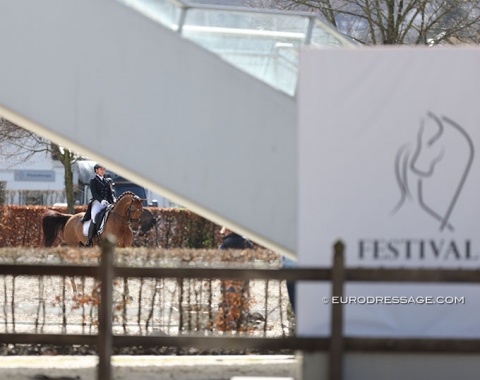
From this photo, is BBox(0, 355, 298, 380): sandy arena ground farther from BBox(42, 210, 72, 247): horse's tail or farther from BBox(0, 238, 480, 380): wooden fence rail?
BBox(42, 210, 72, 247): horse's tail

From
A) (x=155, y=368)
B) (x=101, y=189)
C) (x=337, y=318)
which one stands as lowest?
(x=155, y=368)

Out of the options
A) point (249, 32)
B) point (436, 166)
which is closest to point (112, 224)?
point (249, 32)

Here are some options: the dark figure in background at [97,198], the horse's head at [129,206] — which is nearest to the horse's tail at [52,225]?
the dark figure in background at [97,198]

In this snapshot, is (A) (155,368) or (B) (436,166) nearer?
(B) (436,166)

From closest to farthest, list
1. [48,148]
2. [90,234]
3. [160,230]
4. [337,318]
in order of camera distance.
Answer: [337,318] < [90,234] < [160,230] < [48,148]

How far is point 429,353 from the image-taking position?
287 inches

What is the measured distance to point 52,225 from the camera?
74.0 ft

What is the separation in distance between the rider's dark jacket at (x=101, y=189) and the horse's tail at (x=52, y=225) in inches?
62.1

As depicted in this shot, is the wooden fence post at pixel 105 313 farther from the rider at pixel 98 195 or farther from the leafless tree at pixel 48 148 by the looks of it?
the leafless tree at pixel 48 148

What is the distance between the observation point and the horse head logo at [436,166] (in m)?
7.56

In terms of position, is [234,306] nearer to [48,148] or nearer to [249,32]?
[249,32]

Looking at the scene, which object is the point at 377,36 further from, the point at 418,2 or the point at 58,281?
the point at 58,281

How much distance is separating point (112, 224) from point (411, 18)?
8.32 metres

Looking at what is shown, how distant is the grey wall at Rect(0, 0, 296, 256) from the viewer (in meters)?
7.70
